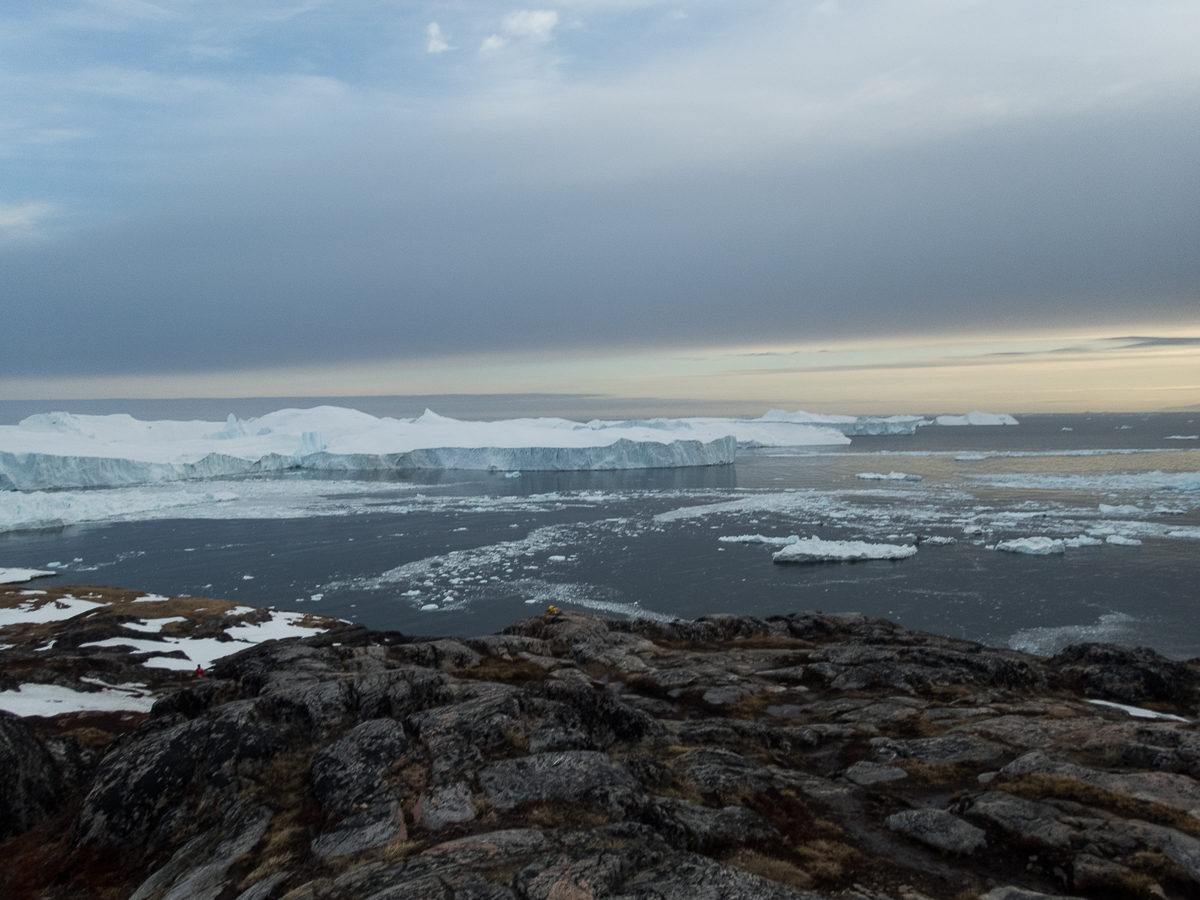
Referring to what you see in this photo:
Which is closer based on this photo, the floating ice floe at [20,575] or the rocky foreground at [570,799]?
the rocky foreground at [570,799]

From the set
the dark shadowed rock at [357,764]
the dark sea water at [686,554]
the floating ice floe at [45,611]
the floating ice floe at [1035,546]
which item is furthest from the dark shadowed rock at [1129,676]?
the floating ice floe at [45,611]

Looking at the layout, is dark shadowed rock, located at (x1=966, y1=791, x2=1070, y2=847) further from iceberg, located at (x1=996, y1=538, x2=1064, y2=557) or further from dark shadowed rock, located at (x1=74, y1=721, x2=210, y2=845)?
iceberg, located at (x1=996, y1=538, x2=1064, y2=557)

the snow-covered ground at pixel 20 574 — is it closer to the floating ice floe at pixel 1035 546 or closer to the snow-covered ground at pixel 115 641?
the snow-covered ground at pixel 115 641

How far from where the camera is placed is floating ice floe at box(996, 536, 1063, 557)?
125 feet

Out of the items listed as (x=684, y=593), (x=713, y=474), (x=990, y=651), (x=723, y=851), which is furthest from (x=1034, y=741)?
(x=713, y=474)

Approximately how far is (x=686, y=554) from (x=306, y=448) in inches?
3316

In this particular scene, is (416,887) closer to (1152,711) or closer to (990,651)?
(1152,711)

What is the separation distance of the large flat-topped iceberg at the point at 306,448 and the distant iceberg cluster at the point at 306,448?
154 mm

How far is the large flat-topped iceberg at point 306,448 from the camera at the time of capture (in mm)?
80750

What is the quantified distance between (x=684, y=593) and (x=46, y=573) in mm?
37912

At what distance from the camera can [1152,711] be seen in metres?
14.4

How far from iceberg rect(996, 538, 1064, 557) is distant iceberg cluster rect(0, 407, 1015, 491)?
56.0 m

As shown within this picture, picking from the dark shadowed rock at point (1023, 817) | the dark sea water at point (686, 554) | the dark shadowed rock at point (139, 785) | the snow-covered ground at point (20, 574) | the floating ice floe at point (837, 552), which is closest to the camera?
the dark shadowed rock at point (1023, 817)

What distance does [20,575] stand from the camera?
3769cm
